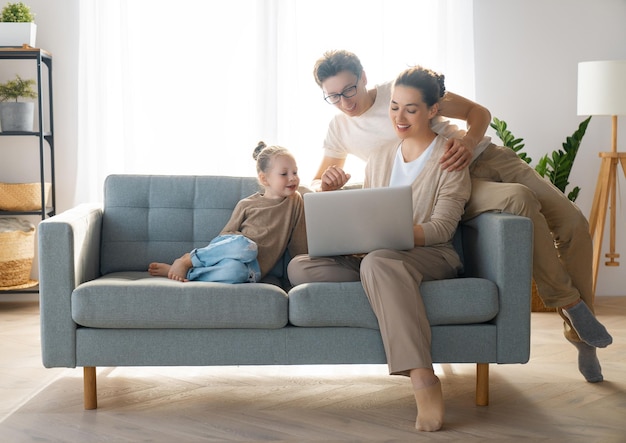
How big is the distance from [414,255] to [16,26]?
284 cm

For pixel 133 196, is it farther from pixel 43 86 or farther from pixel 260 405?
pixel 43 86

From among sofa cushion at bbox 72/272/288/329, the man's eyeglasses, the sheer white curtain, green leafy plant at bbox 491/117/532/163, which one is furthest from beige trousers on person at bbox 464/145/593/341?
the sheer white curtain

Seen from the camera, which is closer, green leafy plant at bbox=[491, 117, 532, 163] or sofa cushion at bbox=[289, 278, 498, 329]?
sofa cushion at bbox=[289, 278, 498, 329]

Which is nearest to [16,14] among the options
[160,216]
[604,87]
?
[160,216]

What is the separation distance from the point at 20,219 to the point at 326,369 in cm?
224

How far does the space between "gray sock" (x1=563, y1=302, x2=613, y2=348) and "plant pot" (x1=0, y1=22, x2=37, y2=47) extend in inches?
126

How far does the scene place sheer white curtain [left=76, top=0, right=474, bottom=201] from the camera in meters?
4.89

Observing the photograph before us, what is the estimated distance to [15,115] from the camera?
467cm

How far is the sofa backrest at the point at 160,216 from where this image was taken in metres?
3.45

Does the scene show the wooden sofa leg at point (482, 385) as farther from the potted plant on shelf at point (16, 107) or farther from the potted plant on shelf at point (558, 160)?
the potted plant on shelf at point (16, 107)

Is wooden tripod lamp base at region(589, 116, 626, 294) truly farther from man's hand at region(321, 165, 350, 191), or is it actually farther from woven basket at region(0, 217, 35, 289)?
woven basket at region(0, 217, 35, 289)

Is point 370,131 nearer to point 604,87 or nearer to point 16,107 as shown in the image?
point 604,87

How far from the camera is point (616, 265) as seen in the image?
4.94 meters

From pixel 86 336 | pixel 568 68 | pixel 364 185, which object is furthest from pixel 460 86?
pixel 86 336
